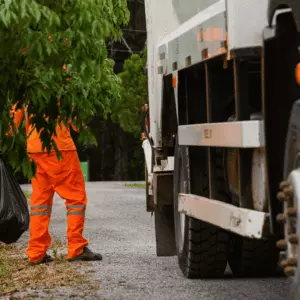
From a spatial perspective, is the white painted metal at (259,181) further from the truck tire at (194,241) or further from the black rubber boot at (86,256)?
the black rubber boot at (86,256)

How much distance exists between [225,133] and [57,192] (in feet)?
12.0

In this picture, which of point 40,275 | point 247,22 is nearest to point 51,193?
point 40,275

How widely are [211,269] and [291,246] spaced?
113 inches

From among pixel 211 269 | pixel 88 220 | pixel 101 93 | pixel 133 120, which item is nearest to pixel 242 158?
pixel 101 93

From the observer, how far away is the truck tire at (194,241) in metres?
7.15

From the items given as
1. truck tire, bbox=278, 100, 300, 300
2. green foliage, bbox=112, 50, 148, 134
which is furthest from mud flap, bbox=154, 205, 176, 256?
green foliage, bbox=112, 50, 148, 134

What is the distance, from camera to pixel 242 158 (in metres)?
5.54

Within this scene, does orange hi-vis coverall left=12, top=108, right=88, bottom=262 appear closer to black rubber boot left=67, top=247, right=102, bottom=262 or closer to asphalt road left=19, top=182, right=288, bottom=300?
black rubber boot left=67, top=247, right=102, bottom=262

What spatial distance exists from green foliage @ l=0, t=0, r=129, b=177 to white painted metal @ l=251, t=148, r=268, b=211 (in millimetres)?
1081

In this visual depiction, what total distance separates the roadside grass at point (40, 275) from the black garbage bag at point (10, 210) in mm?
208

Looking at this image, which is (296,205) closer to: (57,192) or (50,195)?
(57,192)

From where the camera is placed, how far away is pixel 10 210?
9.70 m

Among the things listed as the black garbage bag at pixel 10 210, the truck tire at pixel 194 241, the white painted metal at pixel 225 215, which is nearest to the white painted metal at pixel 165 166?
the truck tire at pixel 194 241

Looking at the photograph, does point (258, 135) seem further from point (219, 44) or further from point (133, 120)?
point (133, 120)
